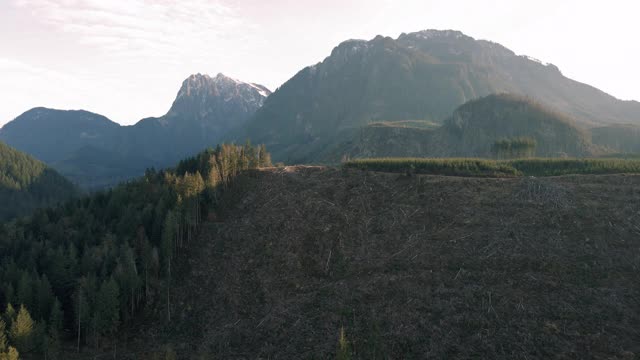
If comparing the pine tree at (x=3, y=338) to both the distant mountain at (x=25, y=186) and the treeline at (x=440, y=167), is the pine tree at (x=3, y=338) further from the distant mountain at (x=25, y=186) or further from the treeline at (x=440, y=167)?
Answer: the distant mountain at (x=25, y=186)

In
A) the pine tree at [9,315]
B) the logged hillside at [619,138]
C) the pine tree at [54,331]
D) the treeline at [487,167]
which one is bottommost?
the pine tree at [54,331]

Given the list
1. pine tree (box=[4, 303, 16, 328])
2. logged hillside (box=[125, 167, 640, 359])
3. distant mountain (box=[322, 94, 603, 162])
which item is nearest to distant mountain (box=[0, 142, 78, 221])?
distant mountain (box=[322, 94, 603, 162])

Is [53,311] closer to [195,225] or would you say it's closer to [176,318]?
[176,318]

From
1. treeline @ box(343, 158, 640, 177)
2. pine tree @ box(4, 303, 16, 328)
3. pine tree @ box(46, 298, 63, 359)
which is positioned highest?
treeline @ box(343, 158, 640, 177)

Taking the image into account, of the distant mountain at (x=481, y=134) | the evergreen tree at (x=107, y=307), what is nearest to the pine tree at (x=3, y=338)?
the evergreen tree at (x=107, y=307)

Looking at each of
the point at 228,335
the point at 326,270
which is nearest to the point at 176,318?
the point at 228,335

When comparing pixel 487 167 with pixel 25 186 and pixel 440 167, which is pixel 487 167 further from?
pixel 25 186

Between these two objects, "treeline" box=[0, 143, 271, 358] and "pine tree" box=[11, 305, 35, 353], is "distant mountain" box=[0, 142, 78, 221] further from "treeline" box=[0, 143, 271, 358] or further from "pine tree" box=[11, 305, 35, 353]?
"pine tree" box=[11, 305, 35, 353]
